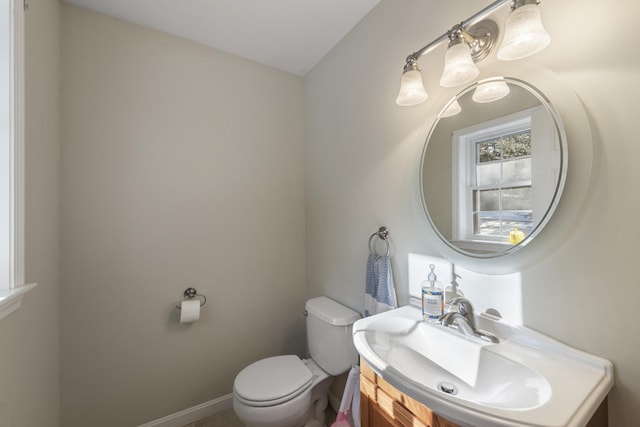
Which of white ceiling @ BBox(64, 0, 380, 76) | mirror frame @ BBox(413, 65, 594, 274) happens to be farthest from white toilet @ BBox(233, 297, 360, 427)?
white ceiling @ BBox(64, 0, 380, 76)

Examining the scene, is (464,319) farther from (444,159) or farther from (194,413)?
(194,413)

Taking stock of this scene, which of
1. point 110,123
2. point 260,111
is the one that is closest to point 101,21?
point 110,123

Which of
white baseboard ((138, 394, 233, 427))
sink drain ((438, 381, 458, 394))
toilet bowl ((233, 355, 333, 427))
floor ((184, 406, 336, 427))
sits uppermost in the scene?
sink drain ((438, 381, 458, 394))

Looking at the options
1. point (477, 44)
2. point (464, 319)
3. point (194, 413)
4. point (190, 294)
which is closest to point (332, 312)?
point (464, 319)

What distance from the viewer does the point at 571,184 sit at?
743mm

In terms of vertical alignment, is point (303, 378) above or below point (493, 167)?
below

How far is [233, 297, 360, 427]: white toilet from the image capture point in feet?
4.16

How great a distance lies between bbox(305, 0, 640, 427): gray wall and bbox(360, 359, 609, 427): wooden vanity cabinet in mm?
244

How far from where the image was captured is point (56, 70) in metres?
1.32

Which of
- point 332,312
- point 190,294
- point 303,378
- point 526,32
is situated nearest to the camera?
point 526,32

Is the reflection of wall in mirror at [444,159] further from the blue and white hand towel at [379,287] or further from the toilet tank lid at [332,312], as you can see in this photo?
the toilet tank lid at [332,312]

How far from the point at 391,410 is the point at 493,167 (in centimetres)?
89

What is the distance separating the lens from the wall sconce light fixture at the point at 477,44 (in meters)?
0.72

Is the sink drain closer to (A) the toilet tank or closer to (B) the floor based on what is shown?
(A) the toilet tank
